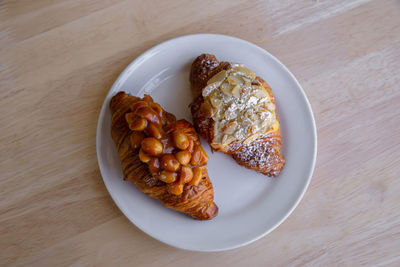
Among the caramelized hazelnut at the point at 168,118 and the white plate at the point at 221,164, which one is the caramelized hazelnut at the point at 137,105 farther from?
the white plate at the point at 221,164

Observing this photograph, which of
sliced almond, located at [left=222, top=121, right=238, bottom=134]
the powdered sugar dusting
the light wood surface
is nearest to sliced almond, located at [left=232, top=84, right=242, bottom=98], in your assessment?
sliced almond, located at [left=222, top=121, right=238, bottom=134]

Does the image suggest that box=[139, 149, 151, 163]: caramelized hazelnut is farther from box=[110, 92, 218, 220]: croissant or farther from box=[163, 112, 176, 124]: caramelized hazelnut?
box=[163, 112, 176, 124]: caramelized hazelnut

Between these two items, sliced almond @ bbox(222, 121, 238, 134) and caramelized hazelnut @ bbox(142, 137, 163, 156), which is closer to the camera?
caramelized hazelnut @ bbox(142, 137, 163, 156)

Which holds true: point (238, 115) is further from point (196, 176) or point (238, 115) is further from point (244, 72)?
point (196, 176)

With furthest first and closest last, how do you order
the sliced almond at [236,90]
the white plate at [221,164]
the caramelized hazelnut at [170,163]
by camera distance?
1. the white plate at [221,164]
2. the sliced almond at [236,90]
3. the caramelized hazelnut at [170,163]

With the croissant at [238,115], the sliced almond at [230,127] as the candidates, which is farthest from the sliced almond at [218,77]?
the sliced almond at [230,127]

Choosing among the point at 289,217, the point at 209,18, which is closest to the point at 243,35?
the point at 209,18
